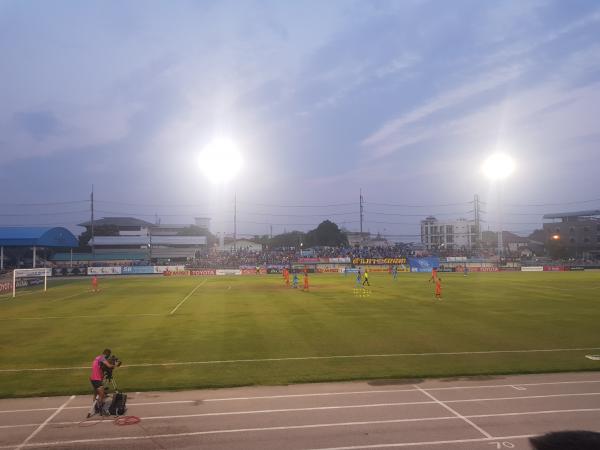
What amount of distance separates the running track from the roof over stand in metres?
77.7

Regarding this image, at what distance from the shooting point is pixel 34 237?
82062 millimetres

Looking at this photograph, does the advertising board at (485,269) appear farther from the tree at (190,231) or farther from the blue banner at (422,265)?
the tree at (190,231)

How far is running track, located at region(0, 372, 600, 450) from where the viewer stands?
34.0ft

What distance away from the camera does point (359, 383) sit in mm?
14898

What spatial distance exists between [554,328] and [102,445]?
21890 mm

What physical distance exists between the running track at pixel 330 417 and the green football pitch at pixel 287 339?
1.16 metres

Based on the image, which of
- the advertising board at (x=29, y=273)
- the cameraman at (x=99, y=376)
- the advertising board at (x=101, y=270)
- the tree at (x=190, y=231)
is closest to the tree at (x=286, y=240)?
the tree at (x=190, y=231)

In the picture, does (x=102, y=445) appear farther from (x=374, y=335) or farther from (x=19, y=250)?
(x=19, y=250)

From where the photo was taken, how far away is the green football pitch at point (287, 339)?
632 inches

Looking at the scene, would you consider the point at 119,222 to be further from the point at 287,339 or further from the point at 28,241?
the point at 287,339

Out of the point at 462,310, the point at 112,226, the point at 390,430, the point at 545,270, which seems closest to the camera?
the point at 390,430

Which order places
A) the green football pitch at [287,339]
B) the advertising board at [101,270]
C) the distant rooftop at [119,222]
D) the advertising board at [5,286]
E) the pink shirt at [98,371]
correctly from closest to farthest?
the pink shirt at [98,371]
the green football pitch at [287,339]
the advertising board at [5,286]
the advertising board at [101,270]
the distant rooftop at [119,222]

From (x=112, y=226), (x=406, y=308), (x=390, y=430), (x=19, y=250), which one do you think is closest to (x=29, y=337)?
(x=390, y=430)

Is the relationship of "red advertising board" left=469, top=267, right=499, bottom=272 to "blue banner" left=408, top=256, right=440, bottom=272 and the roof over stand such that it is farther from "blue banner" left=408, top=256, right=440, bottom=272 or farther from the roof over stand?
the roof over stand
